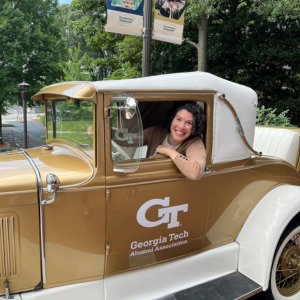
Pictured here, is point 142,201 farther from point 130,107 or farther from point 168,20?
point 168,20

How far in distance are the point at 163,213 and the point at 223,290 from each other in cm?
82

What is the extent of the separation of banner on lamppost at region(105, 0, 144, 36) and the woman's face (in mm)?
2833

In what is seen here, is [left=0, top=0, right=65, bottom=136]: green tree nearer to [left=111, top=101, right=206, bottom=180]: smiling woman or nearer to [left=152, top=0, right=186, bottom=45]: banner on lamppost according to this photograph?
[left=152, top=0, right=186, bottom=45]: banner on lamppost

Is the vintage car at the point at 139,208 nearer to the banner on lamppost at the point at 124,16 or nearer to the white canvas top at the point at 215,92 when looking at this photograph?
the white canvas top at the point at 215,92

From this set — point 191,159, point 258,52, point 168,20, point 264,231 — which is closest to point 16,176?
point 191,159

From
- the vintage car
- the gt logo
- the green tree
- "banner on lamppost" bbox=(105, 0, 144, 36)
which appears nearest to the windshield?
the vintage car

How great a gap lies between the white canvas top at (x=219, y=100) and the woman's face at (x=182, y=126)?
7.6 inches

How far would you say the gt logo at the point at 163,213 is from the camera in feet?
6.53

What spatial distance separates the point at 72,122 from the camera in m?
2.26

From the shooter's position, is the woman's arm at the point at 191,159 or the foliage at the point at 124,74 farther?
the foliage at the point at 124,74

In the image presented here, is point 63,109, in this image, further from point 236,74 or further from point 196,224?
point 236,74

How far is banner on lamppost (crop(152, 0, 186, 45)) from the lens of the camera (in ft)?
16.0

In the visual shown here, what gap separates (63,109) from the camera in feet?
7.70

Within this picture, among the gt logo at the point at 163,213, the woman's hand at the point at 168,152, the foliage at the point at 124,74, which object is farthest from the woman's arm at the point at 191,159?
the foliage at the point at 124,74
